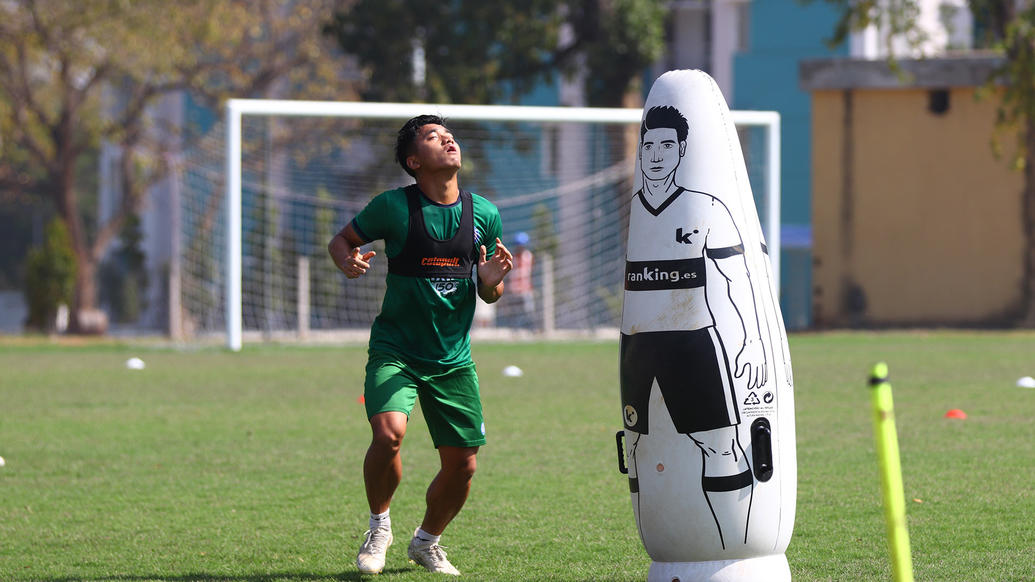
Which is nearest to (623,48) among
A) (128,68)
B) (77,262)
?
(128,68)

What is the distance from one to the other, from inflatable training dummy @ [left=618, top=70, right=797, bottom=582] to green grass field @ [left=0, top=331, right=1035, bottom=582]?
0.69 metres

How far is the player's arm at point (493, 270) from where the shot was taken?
5.68 m

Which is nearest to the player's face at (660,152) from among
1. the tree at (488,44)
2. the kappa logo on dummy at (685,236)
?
the kappa logo on dummy at (685,236)

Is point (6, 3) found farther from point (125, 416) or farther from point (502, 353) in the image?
point (125, 416)

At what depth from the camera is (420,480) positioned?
8.26 meters

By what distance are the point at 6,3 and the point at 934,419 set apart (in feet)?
72.0

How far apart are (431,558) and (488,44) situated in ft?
76.4

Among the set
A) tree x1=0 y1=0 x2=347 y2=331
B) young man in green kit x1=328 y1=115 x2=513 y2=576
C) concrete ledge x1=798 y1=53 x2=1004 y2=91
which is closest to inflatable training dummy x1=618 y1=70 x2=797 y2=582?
young man in green kit x1=328 y1=115 x2=513 y2=576

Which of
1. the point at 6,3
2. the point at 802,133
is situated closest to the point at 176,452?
the point at 6,3

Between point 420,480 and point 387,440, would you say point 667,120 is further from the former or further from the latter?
point 420,480

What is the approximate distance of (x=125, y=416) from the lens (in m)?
11.5

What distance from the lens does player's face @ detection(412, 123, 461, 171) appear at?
5.76m

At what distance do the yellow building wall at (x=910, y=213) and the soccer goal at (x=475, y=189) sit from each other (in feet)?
5.31

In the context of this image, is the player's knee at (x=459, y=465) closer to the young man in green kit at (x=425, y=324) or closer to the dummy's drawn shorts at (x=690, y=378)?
the young man in green kit at (x=425, y=324)
